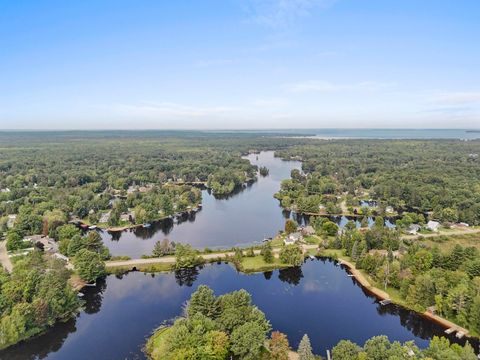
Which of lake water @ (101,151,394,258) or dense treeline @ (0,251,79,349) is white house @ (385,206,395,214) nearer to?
lake water @ (101,151,394,258)

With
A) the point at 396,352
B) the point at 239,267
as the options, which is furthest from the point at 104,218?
the point at 396,352

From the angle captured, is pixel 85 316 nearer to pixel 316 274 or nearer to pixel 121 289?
pixel 121 289

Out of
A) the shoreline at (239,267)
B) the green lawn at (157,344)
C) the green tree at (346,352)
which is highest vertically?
the green tree at (346,352)

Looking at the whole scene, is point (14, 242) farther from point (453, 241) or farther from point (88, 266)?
point (453, 241)

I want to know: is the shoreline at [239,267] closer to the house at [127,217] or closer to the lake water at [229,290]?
the lake water at [229,290]

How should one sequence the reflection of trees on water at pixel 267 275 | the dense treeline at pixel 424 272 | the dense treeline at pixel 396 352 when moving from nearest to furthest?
the dense treeline at pixel 396 352, the dense treeline at pixel 424 272, the reflection of trees on water at pixel 267 275

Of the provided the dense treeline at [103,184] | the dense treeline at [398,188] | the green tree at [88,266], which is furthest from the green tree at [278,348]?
the dense treeline at [398,188]

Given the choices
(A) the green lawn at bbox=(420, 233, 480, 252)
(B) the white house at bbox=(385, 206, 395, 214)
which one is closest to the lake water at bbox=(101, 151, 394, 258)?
(B) the white house at bbox=(385, 206, 395, 214)
